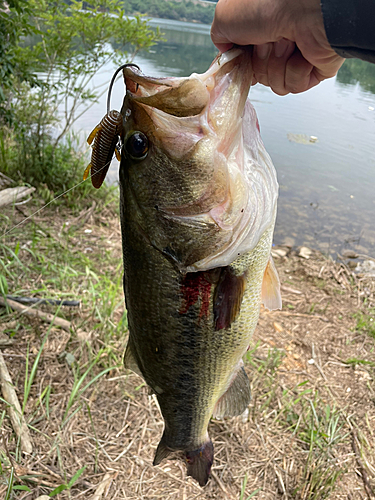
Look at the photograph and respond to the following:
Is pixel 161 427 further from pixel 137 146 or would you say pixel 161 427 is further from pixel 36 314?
pixel 137 146

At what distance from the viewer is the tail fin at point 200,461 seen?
1947 mm

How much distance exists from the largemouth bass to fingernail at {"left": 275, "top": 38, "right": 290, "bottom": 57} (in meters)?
0.30

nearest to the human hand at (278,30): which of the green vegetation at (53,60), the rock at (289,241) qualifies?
the green vegetation at (53,60)

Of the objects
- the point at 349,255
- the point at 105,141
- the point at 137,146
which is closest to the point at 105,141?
the point at 105,141

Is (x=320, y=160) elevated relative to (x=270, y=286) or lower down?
lower down

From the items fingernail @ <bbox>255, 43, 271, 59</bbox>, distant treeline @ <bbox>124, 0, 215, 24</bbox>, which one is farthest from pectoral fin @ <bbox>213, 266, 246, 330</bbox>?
distant treeline @ <bbox>124, 0, 215, 24</bbox>

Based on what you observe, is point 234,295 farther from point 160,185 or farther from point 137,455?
point 137,455

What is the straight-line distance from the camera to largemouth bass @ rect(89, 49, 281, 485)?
1.38m

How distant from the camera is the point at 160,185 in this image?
1458 millimetres

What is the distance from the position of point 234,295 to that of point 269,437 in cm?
183

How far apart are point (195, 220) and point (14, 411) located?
197 centimetres

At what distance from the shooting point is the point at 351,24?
4.01 feet

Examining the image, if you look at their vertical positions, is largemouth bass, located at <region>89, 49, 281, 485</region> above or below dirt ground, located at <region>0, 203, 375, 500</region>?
above

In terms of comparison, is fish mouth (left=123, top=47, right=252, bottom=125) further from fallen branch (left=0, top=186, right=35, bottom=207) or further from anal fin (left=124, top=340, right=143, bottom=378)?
fallen branch (left=0, top=186, right=35, bottom=207)
